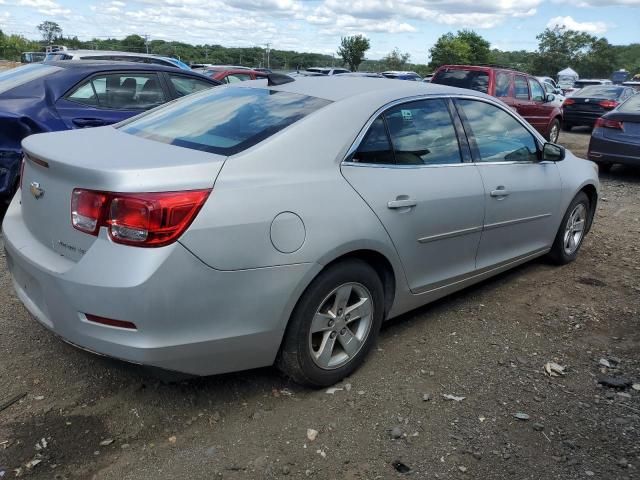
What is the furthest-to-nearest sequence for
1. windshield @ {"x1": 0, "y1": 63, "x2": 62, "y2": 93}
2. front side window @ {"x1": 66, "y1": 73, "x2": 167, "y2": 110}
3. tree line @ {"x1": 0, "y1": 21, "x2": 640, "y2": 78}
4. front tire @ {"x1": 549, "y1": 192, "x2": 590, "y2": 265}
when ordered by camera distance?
tree line @ {"x1": 0, "y1": 21, "x2": 640, "y2": 78}
front side window @ {"x1": 66, "y1": 73, "x2": 167, "y2": 110}
windshield @ {"x1": 0, "y1": 63, "x2": 62, "y2": 93}
front tire @ {"x1": 549, "y1": 192, "x2": 590, "y2": 265}

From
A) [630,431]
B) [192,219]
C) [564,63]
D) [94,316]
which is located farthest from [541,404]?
[564,63]

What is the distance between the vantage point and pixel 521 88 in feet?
40.5

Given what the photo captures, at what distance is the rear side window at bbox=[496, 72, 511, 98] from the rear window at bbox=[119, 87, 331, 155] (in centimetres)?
883

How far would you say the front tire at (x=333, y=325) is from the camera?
286cm

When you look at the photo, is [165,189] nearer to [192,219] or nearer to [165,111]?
[192,219]

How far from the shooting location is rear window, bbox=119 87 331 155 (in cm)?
292

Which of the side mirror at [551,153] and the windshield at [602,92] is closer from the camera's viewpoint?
the side mirror at [551,153]

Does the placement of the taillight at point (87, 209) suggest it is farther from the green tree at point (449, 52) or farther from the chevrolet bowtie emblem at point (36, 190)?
the green tree at point (449, 52)

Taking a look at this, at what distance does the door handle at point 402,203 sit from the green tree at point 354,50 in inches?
1674

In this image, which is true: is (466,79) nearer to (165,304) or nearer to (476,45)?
(165,304)

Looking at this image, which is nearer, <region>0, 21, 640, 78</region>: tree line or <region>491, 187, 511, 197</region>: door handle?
<region>491, 187, 511, 197</region>: door handle

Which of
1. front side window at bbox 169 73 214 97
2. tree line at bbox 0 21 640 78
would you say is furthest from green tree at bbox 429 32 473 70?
front side window at bbox 169 73 214 97

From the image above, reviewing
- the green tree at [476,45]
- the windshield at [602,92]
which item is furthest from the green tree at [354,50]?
the windshield at [602,92]

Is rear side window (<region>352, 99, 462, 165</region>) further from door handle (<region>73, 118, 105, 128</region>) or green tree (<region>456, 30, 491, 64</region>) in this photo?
green tree (<region>456, 30, 491, 64</region>)
